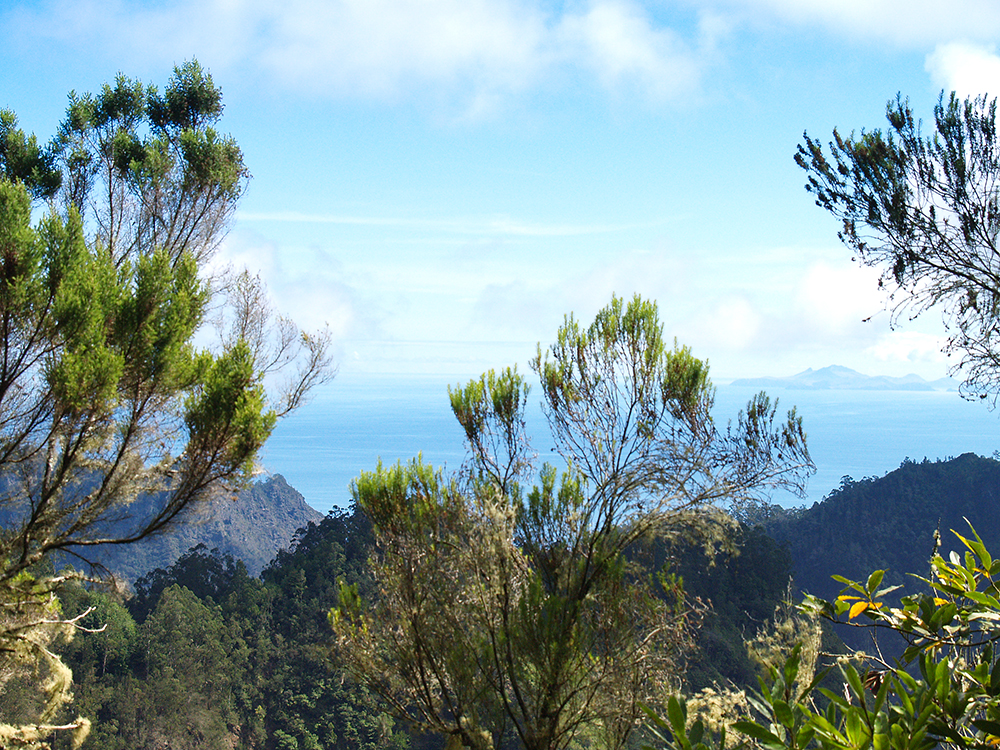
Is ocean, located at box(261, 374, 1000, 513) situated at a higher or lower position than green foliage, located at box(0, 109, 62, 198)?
higher

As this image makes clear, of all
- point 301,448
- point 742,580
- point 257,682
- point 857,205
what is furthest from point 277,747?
point 301,448

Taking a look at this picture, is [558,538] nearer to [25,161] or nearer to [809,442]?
[25,161]

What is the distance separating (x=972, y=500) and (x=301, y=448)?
508 feet

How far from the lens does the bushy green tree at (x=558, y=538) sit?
17.4ft

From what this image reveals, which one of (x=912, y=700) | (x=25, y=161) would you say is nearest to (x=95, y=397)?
(x=25, y=161)

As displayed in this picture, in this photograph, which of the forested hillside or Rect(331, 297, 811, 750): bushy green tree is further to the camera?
the forested hillside

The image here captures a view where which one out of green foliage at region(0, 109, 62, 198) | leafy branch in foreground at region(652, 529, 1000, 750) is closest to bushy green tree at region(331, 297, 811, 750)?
leafy branch in foreground at region(652, 529, 1000, 750)

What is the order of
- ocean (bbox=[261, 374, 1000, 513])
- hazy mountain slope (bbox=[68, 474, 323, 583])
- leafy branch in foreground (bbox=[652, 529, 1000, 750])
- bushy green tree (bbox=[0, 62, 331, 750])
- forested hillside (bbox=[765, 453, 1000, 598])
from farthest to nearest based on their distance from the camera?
1. ocean (bbox=[261, 374, 1000, 513])
2. hazy mountain slope (bbox=[68, 474, 323, 583])
3. forested hillside (bbox=[765, 453, 1000, 598])
4. bushy green tree (bbox=[0, 62, 331, 750])
5. leafy branch in foreground (bbox=[652, 529, 1000, 750])

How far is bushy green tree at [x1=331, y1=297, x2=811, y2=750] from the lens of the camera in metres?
5.31

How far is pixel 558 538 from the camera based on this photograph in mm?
5801

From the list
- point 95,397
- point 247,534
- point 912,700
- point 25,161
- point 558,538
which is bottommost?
point 247,534

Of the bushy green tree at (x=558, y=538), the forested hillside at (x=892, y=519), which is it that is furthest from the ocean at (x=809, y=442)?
the bushy green tree at (x=558, y=538)

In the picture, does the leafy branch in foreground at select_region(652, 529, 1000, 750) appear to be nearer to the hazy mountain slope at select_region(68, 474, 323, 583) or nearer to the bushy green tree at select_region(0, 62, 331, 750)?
the bushy green tree at select_region(0, 62, 331, 750)

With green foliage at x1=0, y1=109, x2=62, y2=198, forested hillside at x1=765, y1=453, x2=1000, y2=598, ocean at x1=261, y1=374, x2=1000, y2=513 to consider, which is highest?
ocean at x1=261, y1=374, x2=1000, y2=513
